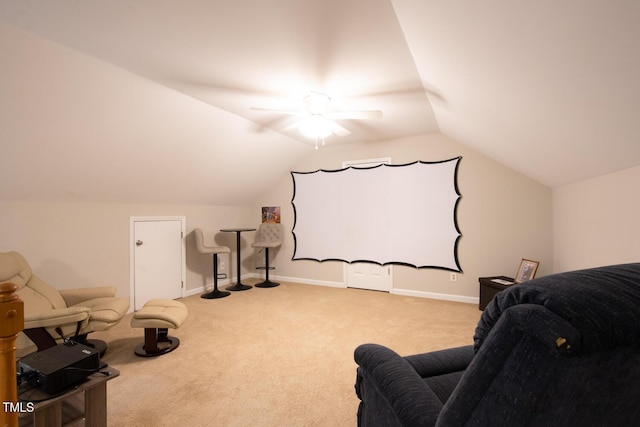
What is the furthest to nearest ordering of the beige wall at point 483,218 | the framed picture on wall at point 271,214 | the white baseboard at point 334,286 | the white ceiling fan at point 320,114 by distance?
1. the framed picture on wall at point 271,214
2. the white baseboard at point 334,286
3. the beige wall at point 483,218
4. the white ceiling fan at point 320,114

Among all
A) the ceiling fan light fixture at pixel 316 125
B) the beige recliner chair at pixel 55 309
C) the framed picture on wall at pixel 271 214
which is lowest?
the beige recliner chair at pixel 55 309

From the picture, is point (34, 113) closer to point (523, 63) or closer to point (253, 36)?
point (253, 36)

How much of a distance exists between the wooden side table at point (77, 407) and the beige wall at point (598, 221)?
3.39 m

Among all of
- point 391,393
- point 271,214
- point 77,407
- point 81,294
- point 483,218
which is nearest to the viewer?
point 391,393

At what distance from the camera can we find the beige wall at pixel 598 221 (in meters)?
2.14

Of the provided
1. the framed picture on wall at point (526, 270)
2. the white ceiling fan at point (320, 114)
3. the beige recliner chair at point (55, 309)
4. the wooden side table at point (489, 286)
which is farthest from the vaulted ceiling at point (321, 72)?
the wooden side table at point (489, 286)

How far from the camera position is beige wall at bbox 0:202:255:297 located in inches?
117

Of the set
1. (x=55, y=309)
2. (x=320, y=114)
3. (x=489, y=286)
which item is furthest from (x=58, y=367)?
(x=489, y=286)

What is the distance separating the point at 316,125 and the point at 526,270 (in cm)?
313

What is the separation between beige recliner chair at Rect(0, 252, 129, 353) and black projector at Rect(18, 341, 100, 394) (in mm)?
748

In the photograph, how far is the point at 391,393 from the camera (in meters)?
1.04

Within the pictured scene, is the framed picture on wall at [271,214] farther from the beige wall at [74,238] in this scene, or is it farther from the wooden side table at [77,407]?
the wooden side table at [77,407]

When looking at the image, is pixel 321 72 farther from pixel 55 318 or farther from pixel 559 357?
pixel 55 318

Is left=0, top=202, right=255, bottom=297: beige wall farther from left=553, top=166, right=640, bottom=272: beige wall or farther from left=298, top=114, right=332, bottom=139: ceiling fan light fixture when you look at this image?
left=553, top=166, right=640, bottom=272: beige wall
